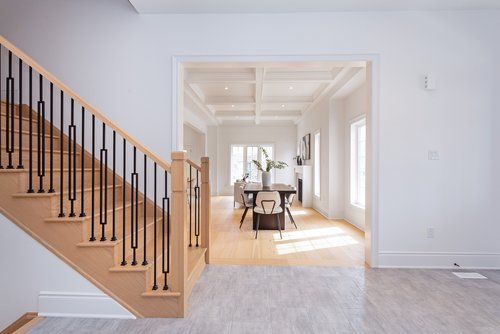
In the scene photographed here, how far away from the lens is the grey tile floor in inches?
78.5

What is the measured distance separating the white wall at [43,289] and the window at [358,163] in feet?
14.6

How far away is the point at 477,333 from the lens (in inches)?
75.8

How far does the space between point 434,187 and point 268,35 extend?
2557 mm

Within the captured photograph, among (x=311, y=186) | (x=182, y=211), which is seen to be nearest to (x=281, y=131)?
(x=311, y=186)

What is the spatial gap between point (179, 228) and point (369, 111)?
246 centimetres

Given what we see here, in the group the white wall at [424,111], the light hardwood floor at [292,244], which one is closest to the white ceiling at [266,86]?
the white wall at [424,111]

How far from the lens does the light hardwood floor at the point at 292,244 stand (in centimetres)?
334

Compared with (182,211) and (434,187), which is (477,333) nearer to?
(434,187)

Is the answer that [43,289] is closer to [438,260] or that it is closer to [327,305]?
[327,305]

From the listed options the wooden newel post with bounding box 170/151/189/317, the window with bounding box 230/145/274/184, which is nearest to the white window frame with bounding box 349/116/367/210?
the wooden newel post with bounding box 170/151/189/317

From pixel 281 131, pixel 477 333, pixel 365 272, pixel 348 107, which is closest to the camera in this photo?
pixel 477 333

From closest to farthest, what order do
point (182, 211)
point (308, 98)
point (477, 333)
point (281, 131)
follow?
point (477, 333)
point (182, 211)
point (308, 98)
point (281, 131)

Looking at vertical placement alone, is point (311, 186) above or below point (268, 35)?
below

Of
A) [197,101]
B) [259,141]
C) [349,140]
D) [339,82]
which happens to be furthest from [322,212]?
[259,141]
